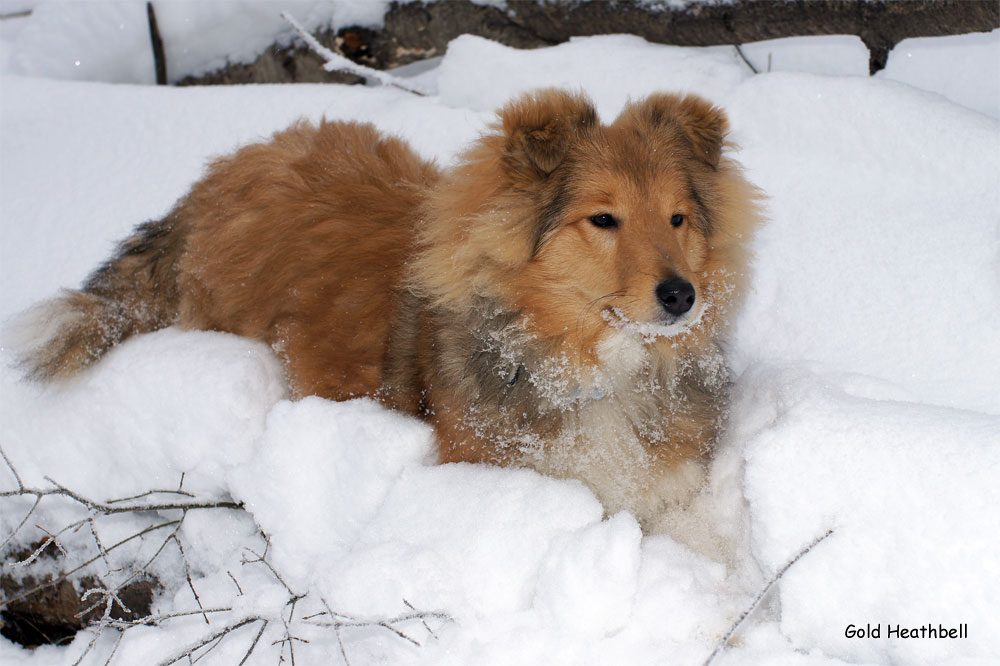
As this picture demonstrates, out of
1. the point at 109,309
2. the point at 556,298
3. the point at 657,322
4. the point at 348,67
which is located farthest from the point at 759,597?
the point at 348,67

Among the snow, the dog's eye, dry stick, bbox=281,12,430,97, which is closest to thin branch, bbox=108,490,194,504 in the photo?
the dog's eye

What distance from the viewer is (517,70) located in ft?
15.8

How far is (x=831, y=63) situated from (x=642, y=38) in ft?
4.29

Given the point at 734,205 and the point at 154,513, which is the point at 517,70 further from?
the point at 154,513

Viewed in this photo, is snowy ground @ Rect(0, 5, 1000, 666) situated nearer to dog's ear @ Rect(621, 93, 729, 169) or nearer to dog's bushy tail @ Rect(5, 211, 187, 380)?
dog's bushy tail @ Rect(5, 211, 187, 380)

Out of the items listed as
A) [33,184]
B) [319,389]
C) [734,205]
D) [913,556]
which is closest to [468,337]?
[319,389]

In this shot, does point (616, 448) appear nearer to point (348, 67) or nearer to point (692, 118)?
point (692, 118)

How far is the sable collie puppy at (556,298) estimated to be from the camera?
2.67 m

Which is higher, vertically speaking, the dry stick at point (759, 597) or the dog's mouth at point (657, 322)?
the dog's mouth at point (657, 322)

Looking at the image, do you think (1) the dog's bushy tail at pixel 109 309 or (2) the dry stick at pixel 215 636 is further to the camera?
(1) the dog's bushy tail at pixel 109 309

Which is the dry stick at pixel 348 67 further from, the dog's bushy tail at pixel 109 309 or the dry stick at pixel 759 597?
the dry stick at pixel 759 597

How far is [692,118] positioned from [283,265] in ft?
5.84

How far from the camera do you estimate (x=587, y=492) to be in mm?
2648

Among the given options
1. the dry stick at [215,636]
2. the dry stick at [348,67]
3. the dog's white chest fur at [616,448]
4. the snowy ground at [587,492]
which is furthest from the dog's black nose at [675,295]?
the dry stick at [348,67]
